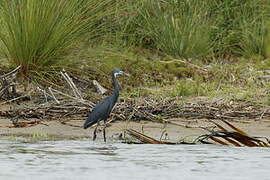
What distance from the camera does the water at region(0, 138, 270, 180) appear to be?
6.06 meters

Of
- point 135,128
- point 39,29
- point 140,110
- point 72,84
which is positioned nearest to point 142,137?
point 135,128

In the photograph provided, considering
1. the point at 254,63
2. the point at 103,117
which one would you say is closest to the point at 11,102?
the point at 103,117

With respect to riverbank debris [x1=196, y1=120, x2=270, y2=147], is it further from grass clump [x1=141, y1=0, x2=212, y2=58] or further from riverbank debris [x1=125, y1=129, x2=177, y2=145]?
grass clump [x1=141, y1=0, x2=212, y2=58]

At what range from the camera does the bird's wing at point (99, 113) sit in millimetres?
7980

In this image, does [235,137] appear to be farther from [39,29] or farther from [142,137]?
[39,29]

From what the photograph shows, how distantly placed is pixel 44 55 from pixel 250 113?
2.29 metres

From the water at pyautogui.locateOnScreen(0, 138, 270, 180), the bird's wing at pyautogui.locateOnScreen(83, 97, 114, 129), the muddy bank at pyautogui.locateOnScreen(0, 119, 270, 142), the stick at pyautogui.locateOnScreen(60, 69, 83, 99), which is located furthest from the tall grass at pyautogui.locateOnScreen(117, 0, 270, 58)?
the water at pyautogui.locateOnScreen(0, 138, 270, 180)

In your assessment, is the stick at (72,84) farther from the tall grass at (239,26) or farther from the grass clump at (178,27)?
the tall grass at (239,26)

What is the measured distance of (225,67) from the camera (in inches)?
449

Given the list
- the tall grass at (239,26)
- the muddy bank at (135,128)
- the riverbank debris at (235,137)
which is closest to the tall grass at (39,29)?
the muddy bank at (135,128)

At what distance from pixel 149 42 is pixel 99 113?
443cm

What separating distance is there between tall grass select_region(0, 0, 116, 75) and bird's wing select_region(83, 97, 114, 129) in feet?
5.42

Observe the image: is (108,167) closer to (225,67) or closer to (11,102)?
(11,102)

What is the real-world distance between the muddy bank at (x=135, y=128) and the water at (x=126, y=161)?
0.52 metres
